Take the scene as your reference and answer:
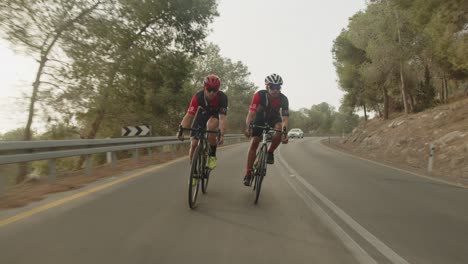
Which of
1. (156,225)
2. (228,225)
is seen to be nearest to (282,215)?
(228,225)

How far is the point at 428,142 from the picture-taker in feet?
61.4

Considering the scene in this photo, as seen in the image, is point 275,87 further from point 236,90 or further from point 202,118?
point 236,90

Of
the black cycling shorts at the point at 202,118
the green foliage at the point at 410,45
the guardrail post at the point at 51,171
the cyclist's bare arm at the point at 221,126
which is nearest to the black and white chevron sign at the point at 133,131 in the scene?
the guardrail post at the point at 51,171

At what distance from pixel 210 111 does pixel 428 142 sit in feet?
52.4

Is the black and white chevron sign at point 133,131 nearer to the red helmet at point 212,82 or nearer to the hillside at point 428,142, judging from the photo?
the red helmet at point 212,82

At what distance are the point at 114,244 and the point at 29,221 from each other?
1578 millimetres

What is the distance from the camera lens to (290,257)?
3580 millimetres

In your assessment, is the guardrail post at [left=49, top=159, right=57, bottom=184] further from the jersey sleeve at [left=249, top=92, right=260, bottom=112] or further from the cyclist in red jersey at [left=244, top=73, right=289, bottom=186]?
the jersey sleeve at [left=249, top=92, right=260, bottom=112]

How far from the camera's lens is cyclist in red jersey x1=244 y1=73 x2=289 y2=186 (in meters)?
6.51

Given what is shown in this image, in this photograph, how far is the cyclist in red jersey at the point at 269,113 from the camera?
6512 mm

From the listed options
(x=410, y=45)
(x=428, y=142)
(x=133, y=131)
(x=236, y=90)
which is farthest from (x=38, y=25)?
(x=236, y=90)

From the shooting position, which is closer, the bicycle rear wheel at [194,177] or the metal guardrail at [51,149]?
the bicycle rear wheel at [194,177]

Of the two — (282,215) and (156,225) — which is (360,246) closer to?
(282,215)

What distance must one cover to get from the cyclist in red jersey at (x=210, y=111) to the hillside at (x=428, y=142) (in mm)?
8190
